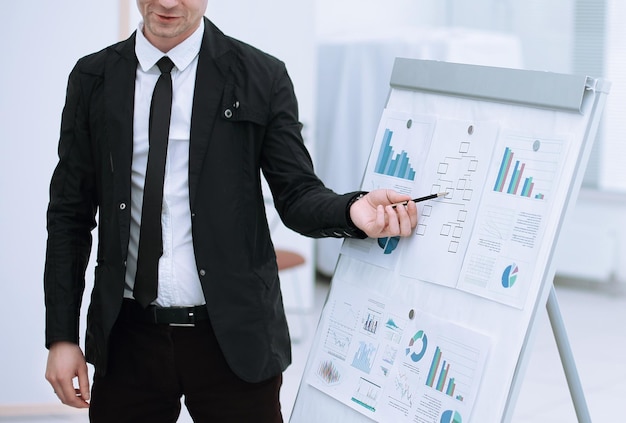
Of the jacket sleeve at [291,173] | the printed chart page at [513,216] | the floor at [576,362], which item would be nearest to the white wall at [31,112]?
the floor at [576,362]

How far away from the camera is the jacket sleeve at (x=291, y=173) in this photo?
1683 mm

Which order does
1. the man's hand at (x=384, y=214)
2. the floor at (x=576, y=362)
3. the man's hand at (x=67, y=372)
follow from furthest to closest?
the floor at (x=576, y=362) < the man's hand at (x=67, y=372) < the man's hand at (x=384, y=214)

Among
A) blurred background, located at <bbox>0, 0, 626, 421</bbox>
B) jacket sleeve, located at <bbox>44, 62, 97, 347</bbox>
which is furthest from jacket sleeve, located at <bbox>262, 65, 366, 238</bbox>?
blurred background, located at <bbox>0, 0, 626, 421</bbox>

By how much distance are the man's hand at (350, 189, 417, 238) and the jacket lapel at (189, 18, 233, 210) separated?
277 mm

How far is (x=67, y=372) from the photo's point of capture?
1.75m

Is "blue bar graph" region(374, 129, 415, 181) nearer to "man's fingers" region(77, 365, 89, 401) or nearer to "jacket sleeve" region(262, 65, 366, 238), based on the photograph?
"jacket sleeve" region(262, 65, 366, 238)

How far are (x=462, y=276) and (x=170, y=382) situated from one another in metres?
0.55

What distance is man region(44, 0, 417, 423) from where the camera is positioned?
167cm

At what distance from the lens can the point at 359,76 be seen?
5172mm

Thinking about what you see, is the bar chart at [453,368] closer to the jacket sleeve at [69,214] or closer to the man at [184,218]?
the man at [184,218]

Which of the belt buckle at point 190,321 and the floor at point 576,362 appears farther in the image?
the floor at point 576,362

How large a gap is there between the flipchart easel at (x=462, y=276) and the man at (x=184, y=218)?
118 mm

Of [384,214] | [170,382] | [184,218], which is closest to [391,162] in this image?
[384,214]

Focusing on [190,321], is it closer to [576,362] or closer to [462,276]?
[462,276]
